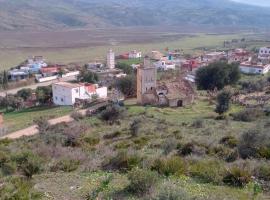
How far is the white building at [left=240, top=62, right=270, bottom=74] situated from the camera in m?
60.0

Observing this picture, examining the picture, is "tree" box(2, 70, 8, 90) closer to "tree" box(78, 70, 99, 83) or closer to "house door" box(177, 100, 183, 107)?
"tree" box(78, 70, 99, 83)

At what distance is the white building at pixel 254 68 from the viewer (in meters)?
60.0

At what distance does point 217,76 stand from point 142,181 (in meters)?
41.4

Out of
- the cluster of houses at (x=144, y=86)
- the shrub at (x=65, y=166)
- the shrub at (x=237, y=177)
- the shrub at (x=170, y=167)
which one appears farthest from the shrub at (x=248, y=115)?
the shrub at (x=237, y=177)

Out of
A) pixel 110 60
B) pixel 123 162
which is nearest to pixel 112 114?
pixel 123 162

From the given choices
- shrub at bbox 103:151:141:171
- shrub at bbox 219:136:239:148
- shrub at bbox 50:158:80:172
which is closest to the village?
shrub at bbox 219:136:239:148

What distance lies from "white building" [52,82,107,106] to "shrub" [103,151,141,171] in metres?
33.5

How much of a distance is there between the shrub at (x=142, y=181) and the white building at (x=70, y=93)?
118 feet

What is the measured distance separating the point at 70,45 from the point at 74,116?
301 ft

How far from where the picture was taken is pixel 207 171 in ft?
32.1

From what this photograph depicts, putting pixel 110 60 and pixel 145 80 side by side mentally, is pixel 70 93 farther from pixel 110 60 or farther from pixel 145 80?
pixel 110 60

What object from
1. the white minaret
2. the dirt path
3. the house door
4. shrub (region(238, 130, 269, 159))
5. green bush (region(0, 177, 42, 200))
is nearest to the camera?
green bush (region(0, 177, 42, 200))

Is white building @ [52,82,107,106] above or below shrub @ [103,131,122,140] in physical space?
below

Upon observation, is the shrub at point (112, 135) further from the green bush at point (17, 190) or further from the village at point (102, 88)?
the village at point (102, 88)
